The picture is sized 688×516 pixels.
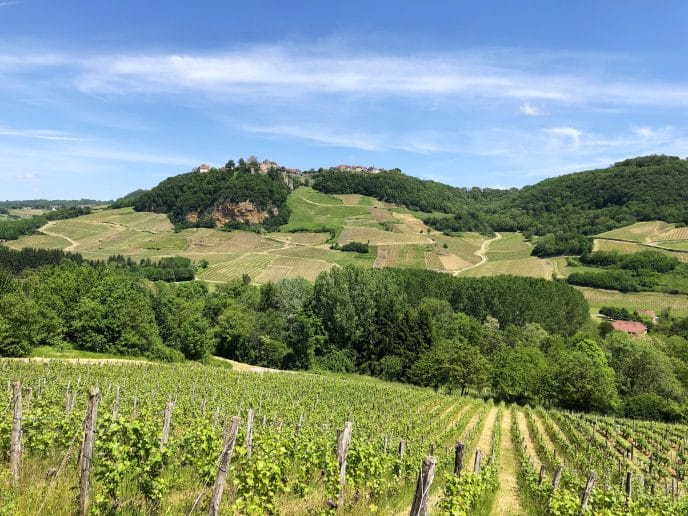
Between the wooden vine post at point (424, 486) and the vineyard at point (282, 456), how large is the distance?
20 millimetres

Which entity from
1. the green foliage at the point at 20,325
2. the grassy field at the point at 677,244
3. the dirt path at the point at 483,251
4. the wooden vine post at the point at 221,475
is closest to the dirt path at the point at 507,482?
the wooden vine post at the point at 221,475

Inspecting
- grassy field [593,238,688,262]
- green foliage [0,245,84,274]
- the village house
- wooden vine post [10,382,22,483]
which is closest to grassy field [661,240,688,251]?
grassy field [593,238,688,262]

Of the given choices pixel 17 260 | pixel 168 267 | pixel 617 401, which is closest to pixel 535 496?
pixel 617 401

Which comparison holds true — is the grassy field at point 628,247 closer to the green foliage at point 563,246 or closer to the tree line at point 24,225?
the green foliage at point 563,246

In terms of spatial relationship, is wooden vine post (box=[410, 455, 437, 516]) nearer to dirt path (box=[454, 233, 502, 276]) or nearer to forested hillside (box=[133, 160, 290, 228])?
dirt path (box=[454, 233, 502, 276])

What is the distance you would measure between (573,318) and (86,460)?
82816mm

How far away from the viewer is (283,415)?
901 inches

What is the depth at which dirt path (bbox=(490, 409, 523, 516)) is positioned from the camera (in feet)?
41.9

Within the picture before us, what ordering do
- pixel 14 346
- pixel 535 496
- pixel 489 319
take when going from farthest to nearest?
pixel 489 319, pixel 14 346, pixel 535 496

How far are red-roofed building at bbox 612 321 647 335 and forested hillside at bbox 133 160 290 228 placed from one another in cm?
12393

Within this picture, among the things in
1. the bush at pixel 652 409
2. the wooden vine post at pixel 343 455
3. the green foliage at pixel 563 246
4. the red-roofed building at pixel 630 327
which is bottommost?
the bush at pixel 652 409

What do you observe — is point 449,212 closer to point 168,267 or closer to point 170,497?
point 168,267

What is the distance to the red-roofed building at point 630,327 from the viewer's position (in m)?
77.7

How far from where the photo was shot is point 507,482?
16922 mm
